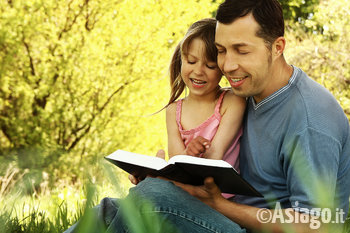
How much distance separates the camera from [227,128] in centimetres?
244

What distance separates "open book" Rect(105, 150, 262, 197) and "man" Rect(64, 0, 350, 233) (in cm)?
4

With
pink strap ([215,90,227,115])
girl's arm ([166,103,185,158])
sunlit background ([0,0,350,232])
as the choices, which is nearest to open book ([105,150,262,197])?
girl's arm ([166,103,185,158])

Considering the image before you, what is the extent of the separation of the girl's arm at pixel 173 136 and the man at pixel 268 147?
1.22 ft

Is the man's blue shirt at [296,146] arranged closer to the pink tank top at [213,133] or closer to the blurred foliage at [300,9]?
the pink tank top at [213,133]

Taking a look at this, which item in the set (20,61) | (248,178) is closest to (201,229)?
(248,178)

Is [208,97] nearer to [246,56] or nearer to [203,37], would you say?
[203,37]

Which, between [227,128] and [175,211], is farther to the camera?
[227,128]

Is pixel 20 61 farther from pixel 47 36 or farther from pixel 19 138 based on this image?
pixel 19 138

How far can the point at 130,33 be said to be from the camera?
7.56m

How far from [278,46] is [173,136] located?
783 mm

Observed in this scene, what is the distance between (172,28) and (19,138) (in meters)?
2.86

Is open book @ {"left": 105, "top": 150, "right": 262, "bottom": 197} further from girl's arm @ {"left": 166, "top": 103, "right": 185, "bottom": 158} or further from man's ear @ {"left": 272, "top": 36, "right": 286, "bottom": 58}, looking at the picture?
man's ear @ {"left": 272, "top": 36, "right": 286, "bottom": 58}

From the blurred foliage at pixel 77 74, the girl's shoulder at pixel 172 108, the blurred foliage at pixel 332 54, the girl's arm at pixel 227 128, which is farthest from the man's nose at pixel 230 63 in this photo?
the blurred foliage at pixel 332 54

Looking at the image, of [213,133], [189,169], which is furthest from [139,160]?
[213,133]
